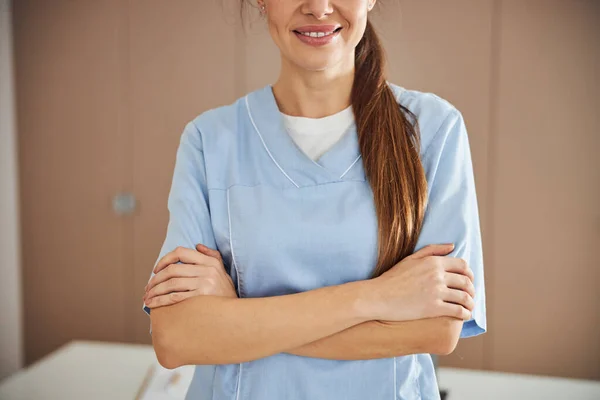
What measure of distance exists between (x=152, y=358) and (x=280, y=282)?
1079mm

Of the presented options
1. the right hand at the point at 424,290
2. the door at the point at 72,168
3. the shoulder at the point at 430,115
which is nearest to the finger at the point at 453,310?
the right hand at the point at 424,290

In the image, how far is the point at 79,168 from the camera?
1.90m

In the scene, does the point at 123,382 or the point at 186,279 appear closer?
the point at 186,279

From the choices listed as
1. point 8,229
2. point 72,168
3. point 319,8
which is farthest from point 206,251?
point 8,229

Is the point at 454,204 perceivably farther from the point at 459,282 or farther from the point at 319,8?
the point at 319,8

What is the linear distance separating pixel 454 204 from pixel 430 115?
5.0 inches

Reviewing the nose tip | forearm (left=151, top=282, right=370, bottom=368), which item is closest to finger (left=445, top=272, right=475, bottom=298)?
forearm (left=151, top=282, right=370, bottom=368)

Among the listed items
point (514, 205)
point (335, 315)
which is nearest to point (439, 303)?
point (335, 315)

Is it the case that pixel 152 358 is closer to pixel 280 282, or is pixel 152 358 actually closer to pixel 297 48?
Answer: pixel 280 282

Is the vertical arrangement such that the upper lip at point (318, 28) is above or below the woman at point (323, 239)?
above

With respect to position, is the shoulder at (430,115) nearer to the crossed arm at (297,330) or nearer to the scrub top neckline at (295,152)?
the scrub top neckline at (295,152)

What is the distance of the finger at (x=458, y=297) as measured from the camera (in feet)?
2.35

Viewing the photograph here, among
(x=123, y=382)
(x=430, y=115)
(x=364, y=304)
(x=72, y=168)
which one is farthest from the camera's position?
(x=72, y=168)

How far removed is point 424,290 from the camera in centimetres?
71
